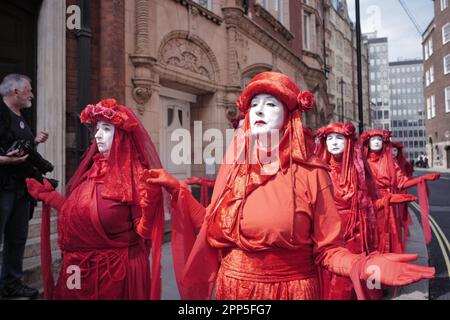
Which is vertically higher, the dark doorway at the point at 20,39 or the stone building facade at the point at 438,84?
the stone building facade at the point at 438,84

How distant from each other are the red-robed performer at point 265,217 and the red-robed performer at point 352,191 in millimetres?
1612

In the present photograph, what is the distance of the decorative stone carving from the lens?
595 cm

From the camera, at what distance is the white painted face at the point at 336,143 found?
3127 mm

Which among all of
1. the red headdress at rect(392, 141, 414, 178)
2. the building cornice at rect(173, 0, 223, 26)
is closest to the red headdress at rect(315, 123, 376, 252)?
the red headdress at rect(392, 141, 414, 178)

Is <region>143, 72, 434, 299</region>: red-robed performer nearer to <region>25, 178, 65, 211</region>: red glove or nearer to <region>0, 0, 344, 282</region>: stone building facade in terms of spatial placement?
<region>25, 178, 65, 211</region>: red glove

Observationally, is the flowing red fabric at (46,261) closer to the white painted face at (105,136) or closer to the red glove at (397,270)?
the white painted face at (105,136)

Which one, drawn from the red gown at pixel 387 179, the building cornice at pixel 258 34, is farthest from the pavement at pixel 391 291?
the building cornice at pixel 258 34

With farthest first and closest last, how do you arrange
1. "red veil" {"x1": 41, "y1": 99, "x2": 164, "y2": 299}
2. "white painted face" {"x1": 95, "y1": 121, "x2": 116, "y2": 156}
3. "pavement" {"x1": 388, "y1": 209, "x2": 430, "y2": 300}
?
"pavement" {"x1": 388, "y1": 209, "x2": 430, "y2": 300}
"white painted face" {"x1": 95, "y1": 121, "x2": 116, "y2": 156}
"red veil" {"x1": 41, "y1": 99, "x2": 164, "y2": 299}

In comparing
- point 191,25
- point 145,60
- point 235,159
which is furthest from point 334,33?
Result: point 235,159

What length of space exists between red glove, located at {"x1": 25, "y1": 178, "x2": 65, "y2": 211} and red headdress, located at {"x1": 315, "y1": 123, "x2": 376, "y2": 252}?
2.33 meters

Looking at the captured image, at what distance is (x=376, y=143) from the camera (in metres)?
4.95

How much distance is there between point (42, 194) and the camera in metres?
2.23

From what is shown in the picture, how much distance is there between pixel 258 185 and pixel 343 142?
1.85 meters

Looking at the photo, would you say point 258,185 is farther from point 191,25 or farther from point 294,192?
point 191,25
